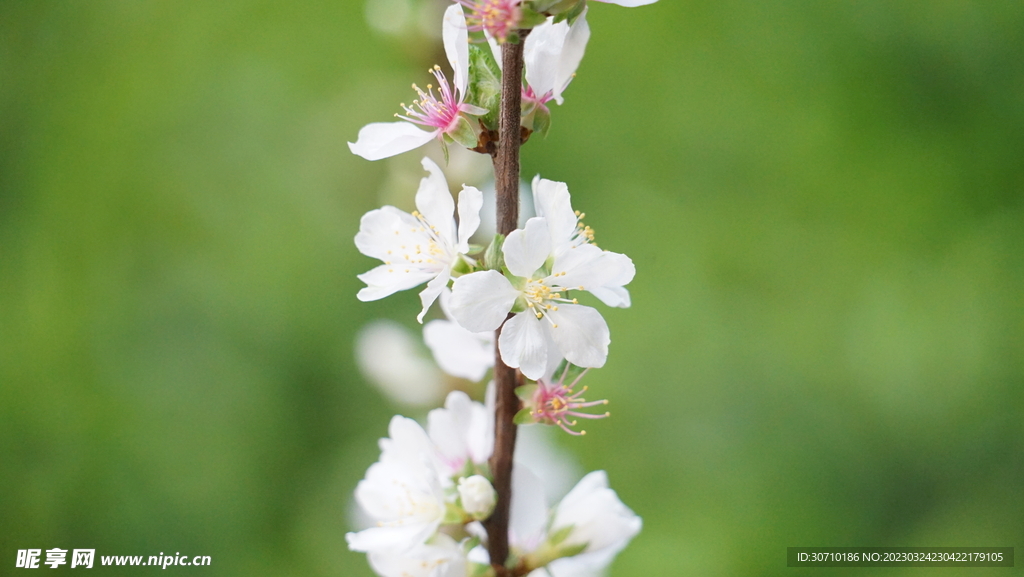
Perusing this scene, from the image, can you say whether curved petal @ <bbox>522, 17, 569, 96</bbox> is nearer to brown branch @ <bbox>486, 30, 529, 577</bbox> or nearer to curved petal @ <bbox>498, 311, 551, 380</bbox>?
brown branch @ <bbox>486, 30, 529, 577</bbox>

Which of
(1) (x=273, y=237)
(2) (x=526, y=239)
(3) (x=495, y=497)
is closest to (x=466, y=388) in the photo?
(3) (x=495, y=497)

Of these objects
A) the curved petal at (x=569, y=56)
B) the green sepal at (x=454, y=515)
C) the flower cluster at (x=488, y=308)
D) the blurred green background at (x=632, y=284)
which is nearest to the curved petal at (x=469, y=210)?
the flower cluster at (x=488, y=308)

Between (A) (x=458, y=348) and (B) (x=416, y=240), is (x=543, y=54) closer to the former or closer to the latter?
(B) (x=416, y=240)

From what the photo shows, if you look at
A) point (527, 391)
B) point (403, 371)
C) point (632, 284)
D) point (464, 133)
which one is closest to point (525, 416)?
point (527, 391)

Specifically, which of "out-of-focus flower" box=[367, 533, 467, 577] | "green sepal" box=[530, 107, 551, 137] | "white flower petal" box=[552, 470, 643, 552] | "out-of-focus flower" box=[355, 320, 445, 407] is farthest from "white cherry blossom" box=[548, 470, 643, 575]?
"out-of-focus flower" box=[355, 320, 445, 407]

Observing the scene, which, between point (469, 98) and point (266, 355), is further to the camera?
point (266, 355)

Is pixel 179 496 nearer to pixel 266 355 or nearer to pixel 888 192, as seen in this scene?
pixel 266 355
